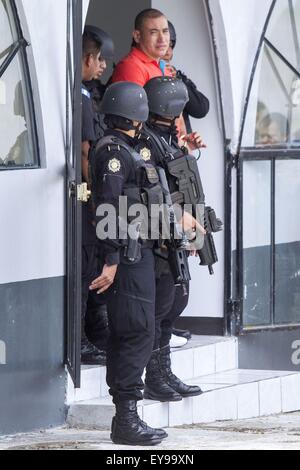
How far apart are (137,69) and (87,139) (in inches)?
30.4

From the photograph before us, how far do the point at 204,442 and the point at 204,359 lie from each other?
1.61 meters

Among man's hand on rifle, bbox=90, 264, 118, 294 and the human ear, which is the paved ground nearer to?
man's hand on rifle, bbox=90, 264, 118, 294

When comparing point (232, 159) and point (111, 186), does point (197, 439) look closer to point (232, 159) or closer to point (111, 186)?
point (111, 186)

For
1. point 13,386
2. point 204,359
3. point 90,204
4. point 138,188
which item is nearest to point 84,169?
point 90,204

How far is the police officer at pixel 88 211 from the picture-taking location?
7426mm

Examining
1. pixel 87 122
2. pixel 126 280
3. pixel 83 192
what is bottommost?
pixel 126 280

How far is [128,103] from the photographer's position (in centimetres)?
677

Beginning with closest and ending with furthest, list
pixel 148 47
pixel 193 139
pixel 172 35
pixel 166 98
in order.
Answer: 1. pixel 166 98
2. pixel 193 139
3. pixel 148 47
4. pixel 172 35

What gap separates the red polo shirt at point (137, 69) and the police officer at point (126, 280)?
116 centimetres

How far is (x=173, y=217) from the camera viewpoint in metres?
6.85

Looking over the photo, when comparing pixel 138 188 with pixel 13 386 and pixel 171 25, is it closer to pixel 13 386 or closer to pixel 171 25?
pixel 13 386

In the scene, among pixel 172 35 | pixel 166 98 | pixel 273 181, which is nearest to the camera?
pixel 166 98

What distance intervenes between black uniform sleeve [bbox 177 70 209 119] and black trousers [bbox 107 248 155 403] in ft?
6.83

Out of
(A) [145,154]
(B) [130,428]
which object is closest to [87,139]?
(A) [145,154]
